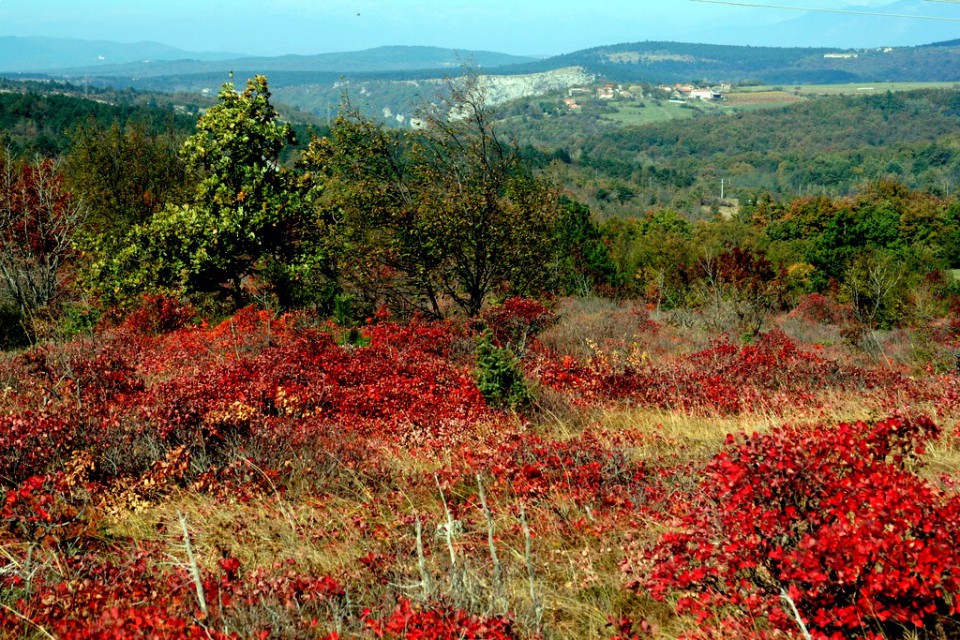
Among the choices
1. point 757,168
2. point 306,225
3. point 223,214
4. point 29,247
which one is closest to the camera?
point 223,214

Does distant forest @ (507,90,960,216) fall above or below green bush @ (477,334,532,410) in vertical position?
below

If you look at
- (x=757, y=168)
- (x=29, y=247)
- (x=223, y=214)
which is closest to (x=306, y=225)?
(x=223, y=214)

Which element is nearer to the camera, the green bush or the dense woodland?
the dense woodland

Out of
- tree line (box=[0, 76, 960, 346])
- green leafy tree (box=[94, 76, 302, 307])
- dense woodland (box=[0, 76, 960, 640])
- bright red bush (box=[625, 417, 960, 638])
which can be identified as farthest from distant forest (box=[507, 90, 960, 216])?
bright red bush (box=[625, 417, 960, 638])

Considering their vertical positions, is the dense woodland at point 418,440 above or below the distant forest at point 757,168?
above

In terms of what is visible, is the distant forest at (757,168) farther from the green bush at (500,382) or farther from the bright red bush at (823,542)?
the bright red bush at (823,542)

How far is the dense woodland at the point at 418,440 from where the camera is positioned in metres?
3.18

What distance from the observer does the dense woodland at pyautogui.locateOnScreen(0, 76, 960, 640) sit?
10.4 feet

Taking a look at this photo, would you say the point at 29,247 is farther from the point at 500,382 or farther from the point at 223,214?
the point at 500,382

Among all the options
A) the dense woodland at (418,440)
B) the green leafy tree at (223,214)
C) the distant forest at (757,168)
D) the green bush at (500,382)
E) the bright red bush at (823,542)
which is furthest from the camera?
the distant forest at (757,168)

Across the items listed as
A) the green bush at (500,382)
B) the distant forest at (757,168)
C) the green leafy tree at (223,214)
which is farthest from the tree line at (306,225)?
the distant forest at (757,168)

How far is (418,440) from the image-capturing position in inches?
270

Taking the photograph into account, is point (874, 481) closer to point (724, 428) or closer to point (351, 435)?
point (724, 428)

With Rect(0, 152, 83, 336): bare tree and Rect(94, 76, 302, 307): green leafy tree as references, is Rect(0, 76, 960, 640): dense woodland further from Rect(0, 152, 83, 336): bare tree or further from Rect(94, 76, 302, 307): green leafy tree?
Rect(0, 152, 83, 336): bare tree
